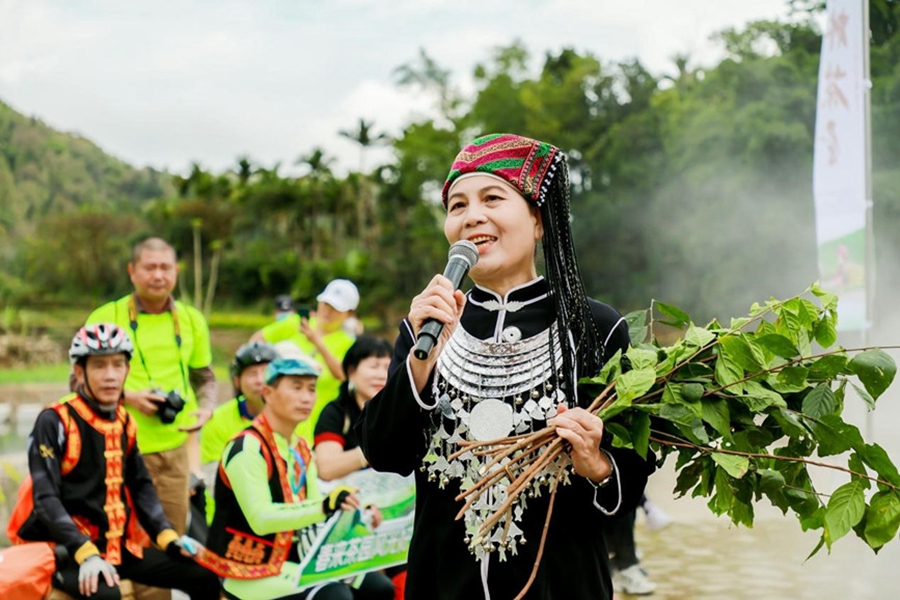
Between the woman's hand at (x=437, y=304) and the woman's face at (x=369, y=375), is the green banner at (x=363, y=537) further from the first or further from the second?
the woman's hand at (x=437, y=304)

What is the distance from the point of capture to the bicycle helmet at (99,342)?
4.31 metres

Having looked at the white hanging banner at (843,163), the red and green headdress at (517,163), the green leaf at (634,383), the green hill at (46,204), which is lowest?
the green leaf at (634,383)

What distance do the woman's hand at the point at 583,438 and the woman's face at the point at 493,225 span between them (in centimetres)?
44

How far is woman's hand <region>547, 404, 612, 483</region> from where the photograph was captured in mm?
2088

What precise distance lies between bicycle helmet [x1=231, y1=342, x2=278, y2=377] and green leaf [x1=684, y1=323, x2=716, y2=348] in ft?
12.5

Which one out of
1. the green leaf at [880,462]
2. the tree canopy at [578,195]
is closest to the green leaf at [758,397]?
the green leaf at [880,462]

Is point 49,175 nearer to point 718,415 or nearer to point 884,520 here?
point 718,415

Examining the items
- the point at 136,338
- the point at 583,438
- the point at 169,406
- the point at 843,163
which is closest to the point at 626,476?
the point at 583,438

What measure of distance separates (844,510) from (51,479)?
10.1 feet

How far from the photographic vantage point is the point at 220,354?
38.6m

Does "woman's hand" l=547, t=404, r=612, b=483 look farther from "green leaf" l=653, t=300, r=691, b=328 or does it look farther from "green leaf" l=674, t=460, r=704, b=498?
"green leaf" l=653, t=300, r=691, b=328

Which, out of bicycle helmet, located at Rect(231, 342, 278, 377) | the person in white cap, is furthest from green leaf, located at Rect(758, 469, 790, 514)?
the person in white cap

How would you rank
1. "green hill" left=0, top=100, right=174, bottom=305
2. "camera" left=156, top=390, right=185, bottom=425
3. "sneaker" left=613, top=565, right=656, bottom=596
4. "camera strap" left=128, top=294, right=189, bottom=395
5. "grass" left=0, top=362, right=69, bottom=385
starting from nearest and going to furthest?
1. "camera" left=156, top=390, right=185, bottom=425
2. "camera strap" left=128, top=294, right=189, bottom=395
3. "sneaker" left=613, top=565, right=656, bottom=596
4. "grass" left=0, top=362, right=69, bottom=385
5. "green hill" left=0, top=100, right=174, bottom=305

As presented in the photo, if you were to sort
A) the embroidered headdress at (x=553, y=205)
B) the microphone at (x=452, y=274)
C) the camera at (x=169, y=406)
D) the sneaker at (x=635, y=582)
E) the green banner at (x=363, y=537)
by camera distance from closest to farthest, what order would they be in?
the microphone at (x=452, y=274)
the embroidered headdress at (x=553, y=205)
the green banner at (x=363, y=537)
the camera at (x=169, y=406)
the sneaker at (x=635, y=582)
